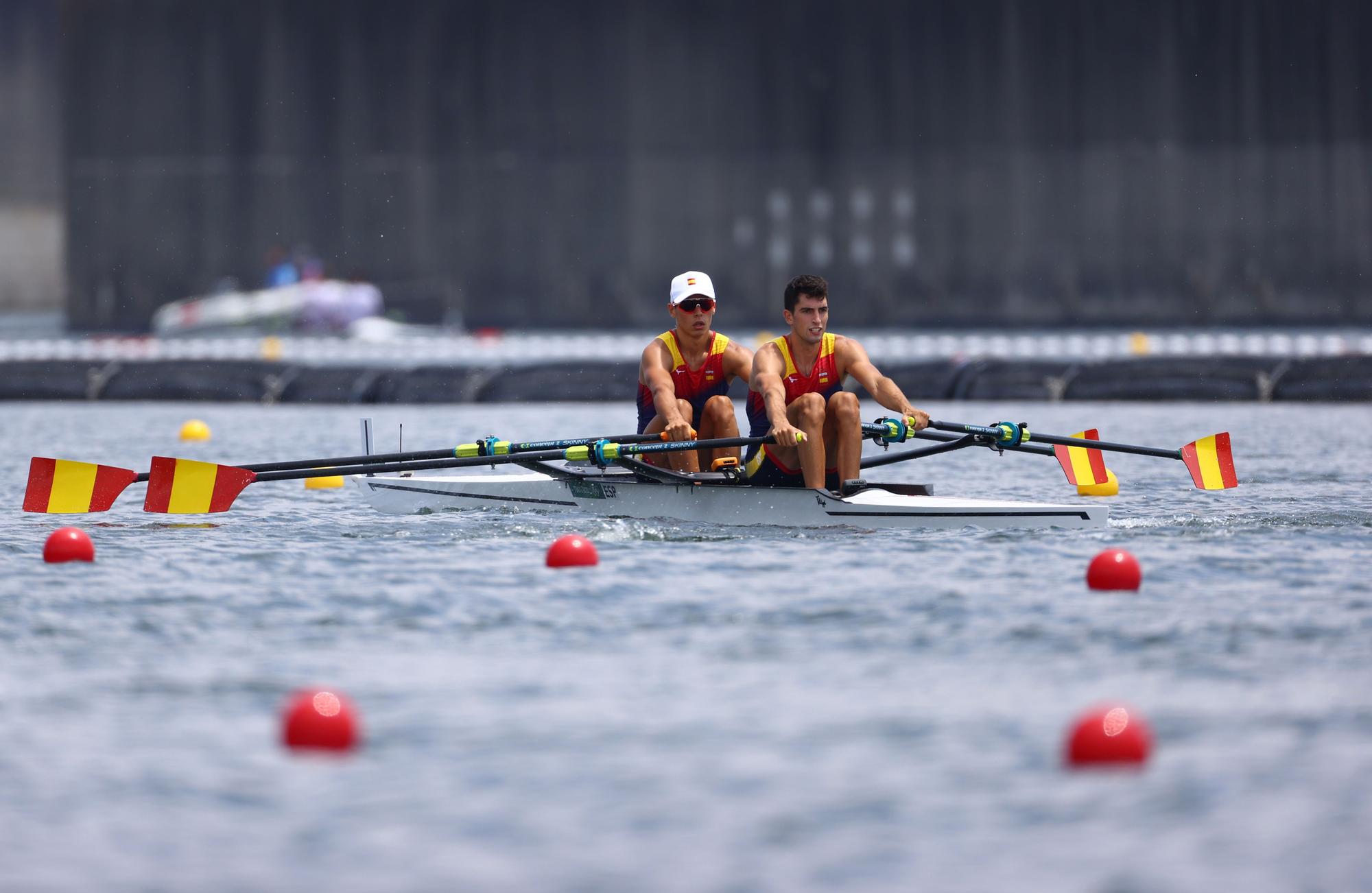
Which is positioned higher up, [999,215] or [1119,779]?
[999,215]

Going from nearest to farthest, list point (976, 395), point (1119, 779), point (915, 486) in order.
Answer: point (1119, 779), point (915, 486), point (976, 395)

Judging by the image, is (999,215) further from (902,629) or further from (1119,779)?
(1119,779)

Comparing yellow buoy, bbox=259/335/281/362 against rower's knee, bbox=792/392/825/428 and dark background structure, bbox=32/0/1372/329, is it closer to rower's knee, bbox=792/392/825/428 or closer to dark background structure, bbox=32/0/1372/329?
dark background structure, bbox=32/0/1372/329

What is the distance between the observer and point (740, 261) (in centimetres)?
2988

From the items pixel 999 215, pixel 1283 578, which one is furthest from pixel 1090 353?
pixel 1283 578

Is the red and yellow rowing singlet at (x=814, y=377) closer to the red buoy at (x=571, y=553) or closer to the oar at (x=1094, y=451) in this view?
the oar at (x=1094, y=451)

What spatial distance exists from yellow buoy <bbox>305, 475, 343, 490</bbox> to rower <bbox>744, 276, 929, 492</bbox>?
12.3 ft

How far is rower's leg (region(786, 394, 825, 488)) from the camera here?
9484 mm

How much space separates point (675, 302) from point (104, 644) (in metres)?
4.23

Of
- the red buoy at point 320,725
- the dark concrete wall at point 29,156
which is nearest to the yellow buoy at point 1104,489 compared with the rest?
the red buoy at point 320,725

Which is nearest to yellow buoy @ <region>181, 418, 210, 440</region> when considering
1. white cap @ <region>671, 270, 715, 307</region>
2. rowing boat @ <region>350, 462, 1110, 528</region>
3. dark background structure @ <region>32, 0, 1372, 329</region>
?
rowing boat @ <region>350, 462, 1110, 528</region>

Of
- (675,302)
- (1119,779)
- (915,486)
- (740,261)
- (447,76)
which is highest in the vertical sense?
(447,76)

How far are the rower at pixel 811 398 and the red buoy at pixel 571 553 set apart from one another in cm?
133

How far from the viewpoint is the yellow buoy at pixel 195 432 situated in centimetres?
1622
